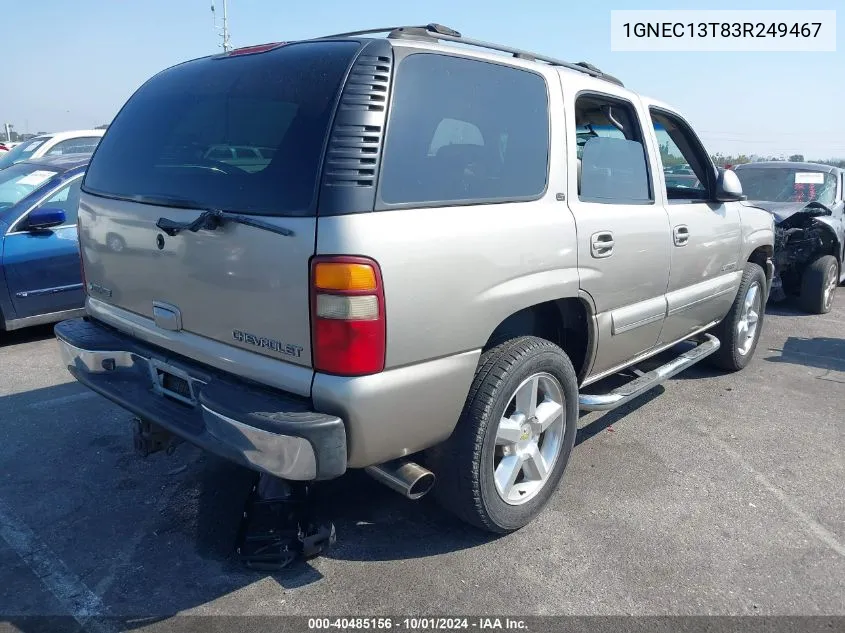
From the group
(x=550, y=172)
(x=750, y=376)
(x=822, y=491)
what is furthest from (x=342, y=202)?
(x=750, y=376)

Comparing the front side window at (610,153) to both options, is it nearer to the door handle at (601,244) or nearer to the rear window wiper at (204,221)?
the door handle at (601,244)

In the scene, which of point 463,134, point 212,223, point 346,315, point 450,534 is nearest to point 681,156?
point 463,134

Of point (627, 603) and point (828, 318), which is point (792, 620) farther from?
point (828, 318)

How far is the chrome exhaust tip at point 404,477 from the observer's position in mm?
2437

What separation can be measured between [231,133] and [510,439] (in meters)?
1.72

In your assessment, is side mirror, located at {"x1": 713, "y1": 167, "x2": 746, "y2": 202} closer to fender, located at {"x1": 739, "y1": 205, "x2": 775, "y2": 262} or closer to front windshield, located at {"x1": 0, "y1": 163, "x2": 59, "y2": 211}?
fender, located at {"x1": 739, "y1": 205, "x2": 775, "y2": 262}

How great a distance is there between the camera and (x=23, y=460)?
3543mm

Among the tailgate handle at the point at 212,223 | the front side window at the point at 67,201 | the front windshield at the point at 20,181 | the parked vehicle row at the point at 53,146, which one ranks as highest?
the parked vehicle row at the point at 53,146

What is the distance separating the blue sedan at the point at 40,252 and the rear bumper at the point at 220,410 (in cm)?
284

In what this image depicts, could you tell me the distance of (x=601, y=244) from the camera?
3.12 metres

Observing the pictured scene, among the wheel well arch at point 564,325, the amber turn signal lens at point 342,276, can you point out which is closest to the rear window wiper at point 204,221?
the amber turn signal lens at point 342,276

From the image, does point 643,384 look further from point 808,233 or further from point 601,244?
point 808,233

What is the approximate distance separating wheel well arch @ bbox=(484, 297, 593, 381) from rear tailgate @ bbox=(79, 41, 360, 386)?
1.15 metres

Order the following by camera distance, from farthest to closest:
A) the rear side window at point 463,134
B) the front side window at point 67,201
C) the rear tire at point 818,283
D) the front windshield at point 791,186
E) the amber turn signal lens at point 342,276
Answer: the front windshield at point 791,186 → the rear tire at point 818,283 → the front side window at point 67,201 → the rear side window at point 463,134 → the amber turn signal lens at point 342,276
